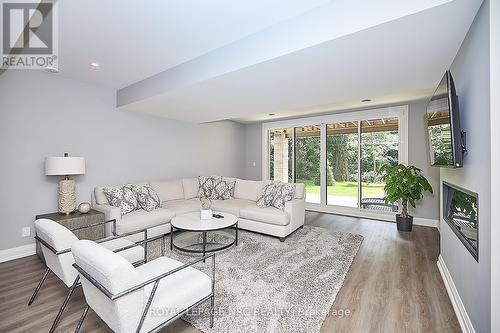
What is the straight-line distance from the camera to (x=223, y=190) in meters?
4.84

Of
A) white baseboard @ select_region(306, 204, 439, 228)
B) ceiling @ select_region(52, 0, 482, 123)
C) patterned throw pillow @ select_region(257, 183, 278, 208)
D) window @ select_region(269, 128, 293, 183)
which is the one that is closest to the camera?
ceiling @ select_region(52, 0, 482, 123)

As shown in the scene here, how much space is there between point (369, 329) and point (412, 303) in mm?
644

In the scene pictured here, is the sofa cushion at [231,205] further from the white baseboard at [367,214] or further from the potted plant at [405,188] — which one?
the potted plant at [405,188]

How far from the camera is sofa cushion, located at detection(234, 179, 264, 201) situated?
469cm

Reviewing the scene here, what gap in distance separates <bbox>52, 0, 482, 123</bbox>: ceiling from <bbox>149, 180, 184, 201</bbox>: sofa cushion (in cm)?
181

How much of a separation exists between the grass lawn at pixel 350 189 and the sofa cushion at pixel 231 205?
7.42 feet

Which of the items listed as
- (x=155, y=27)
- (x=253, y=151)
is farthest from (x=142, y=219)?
(x=253, y=151)

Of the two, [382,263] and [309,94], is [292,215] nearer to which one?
[382,263]

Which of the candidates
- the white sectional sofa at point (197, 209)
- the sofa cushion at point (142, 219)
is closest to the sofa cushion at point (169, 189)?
the white sectional sofa at point (197, 209)

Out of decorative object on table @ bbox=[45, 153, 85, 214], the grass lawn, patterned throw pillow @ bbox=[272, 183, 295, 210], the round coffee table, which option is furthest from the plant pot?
decorative object on table @ bbox=[45, 153, 85, 214]

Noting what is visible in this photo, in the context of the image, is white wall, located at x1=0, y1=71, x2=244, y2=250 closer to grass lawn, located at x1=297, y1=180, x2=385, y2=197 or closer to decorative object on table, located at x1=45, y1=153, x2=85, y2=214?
decorative object on table, located at x1=45, y1=153, x2=85, y2=214

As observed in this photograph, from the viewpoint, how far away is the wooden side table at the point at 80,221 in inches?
114

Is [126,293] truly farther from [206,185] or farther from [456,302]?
[206,185]

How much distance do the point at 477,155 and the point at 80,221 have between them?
423 cm
